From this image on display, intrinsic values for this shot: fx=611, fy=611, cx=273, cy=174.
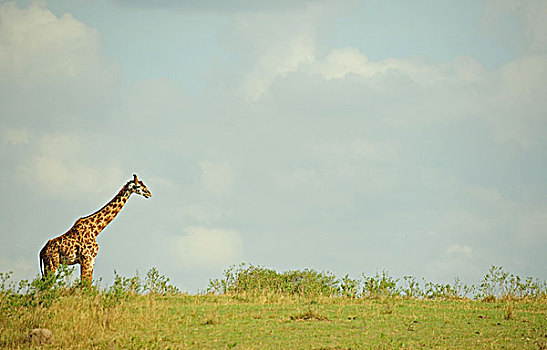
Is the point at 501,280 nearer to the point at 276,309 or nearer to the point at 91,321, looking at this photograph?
the point at 276,309

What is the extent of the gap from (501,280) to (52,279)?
16.8m

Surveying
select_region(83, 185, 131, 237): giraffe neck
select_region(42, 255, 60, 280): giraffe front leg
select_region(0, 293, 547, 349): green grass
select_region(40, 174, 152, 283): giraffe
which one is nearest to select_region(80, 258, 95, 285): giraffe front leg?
select_region(40, 174, 152, 283): giraffe

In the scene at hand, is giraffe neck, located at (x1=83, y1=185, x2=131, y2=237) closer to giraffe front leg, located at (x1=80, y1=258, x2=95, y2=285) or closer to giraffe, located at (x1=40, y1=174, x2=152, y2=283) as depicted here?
giraffe, located at (x1=40, y1=174, x2=152, y2=283)

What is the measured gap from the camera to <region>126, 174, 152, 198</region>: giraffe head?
23.9 m

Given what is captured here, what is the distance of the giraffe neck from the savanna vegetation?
269 centimetres

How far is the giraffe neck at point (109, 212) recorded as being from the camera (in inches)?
905

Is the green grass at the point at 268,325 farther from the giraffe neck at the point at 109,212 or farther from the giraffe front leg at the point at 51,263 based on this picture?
the giraffe neck at the point at 109,212

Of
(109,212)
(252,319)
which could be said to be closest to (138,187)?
(109,212)

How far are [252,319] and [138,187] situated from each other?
8.71m

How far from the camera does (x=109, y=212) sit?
23.5 m

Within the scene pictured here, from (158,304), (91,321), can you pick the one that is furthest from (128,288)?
(91,321)

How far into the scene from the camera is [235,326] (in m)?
16.7

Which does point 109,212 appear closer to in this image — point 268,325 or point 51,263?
point 51,263

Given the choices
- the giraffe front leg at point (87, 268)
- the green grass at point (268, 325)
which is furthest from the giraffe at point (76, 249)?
the green grass at point (268, 325)
